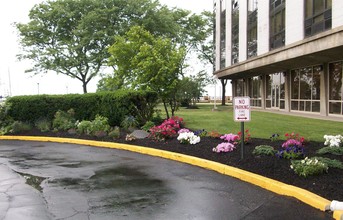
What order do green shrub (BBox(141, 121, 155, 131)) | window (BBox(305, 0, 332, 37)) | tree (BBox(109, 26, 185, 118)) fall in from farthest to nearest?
window (BBox(305, 0, 332, 37)) < tree (BBox(109, 26, 185, 118)) < green shrub (BBox(141, 121, 155, 131))

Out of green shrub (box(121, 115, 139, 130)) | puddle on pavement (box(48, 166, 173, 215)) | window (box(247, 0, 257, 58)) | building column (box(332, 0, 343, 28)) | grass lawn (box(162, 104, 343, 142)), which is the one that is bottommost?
puddle on pavement (box(48, 166, 173, 215))

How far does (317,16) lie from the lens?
19.0 meters

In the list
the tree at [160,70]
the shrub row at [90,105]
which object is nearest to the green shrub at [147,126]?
the shrub row at [90,105]

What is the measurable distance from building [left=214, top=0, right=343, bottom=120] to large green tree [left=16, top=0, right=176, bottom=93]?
8.04 m

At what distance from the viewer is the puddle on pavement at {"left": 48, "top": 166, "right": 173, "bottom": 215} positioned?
5281 mm

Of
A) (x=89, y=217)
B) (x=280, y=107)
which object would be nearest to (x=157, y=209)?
(x=89, y=217)

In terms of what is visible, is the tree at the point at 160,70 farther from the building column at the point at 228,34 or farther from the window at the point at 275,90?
the building column at the point at 228,34

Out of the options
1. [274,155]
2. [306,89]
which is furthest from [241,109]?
[306,89]

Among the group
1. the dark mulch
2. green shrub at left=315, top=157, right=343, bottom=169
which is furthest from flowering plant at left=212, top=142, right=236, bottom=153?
green shrub at left=315, top=157, right=343, bottom=169

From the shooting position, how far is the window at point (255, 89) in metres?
32.9

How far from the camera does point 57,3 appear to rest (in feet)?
117

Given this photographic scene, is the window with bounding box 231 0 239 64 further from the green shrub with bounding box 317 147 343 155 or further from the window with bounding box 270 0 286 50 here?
the green shrub with bounding box 317 147 343 155

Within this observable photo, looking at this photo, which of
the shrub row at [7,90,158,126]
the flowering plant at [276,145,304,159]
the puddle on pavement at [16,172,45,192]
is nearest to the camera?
the puddle on pavement at [16,172,45,192]

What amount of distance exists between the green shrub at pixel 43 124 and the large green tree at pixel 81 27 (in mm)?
18001
